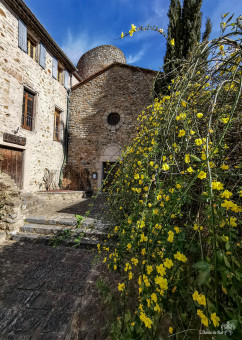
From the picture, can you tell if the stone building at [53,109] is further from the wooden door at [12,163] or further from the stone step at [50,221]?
the stone step at [50,221]

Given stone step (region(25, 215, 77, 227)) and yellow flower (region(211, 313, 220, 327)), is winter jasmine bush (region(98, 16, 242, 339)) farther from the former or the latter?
stone step (region(25, 215, 77, 227))

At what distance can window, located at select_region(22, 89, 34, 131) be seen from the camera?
6.36m

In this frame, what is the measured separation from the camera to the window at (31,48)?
6.45 m

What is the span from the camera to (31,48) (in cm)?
664

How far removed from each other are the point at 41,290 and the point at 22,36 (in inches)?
307

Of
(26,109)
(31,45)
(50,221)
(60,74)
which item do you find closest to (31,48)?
(31,45)

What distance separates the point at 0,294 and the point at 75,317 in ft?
3.44

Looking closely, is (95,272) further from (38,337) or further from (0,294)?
(0,294)

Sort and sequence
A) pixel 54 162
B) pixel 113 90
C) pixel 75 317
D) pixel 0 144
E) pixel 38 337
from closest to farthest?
pixel 38 337
pixel 75 317
pixel 0 144
pixel 54 162
pixel 113 90

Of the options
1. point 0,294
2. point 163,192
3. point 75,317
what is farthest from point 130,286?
point 0,294

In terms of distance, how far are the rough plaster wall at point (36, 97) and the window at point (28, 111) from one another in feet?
0.61

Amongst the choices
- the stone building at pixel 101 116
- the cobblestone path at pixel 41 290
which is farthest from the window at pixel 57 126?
the cobblestone path at pixel 41 290

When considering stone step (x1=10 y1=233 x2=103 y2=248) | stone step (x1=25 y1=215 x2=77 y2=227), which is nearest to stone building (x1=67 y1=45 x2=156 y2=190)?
stone step (x1=25 y1=215 x2=77 y2=227)

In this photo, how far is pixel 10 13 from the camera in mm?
5441
